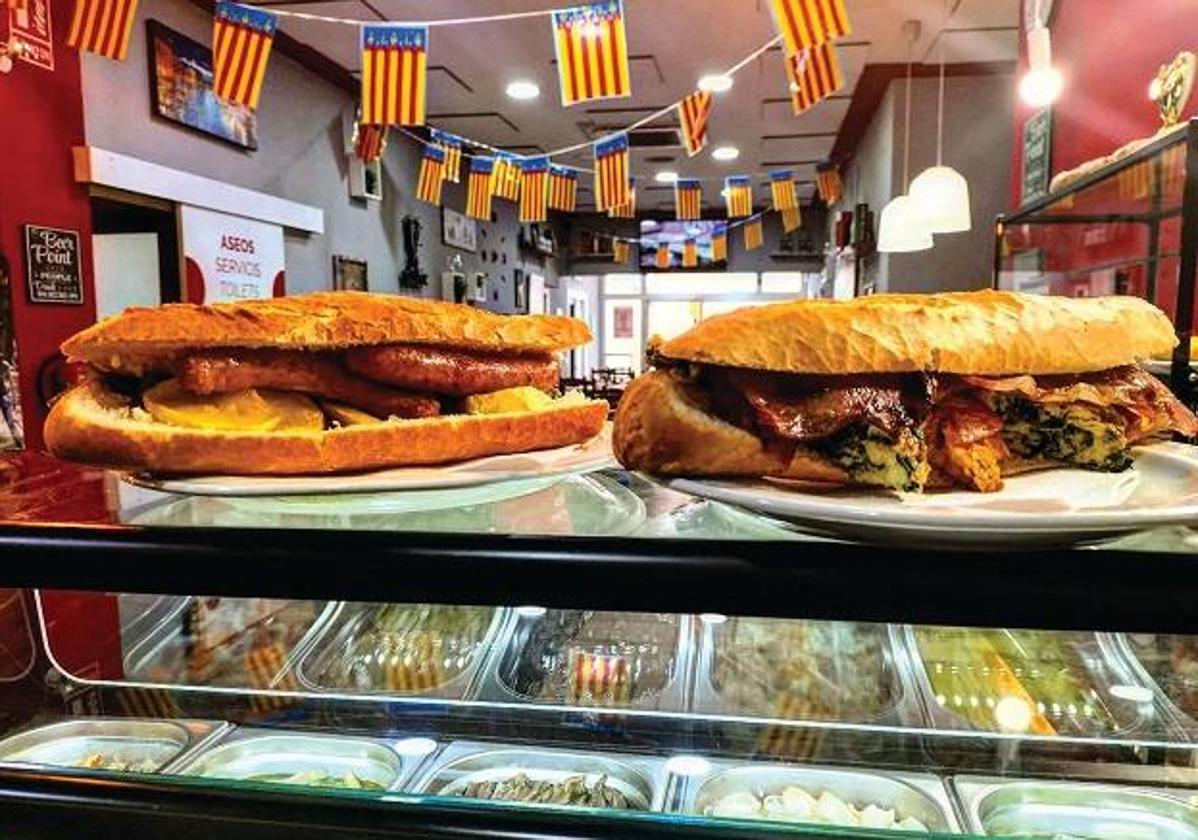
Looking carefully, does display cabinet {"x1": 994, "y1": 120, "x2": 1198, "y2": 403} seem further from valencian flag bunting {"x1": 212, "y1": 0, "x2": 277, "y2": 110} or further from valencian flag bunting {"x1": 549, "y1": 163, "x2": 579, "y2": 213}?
valencian flag bunting {"x1": 549, "y1": 163, "x2": 579, "y2": 213}

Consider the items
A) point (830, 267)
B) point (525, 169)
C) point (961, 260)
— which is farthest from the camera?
point (830, 267)

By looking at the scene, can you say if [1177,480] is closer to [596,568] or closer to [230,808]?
[596,568]

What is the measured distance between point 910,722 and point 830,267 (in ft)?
40.5

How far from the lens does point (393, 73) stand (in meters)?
4.62

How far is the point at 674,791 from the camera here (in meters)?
1.32

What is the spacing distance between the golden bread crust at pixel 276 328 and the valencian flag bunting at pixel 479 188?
790 cm

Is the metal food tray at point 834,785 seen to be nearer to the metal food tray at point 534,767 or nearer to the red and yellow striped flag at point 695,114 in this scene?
the metal food tray at point 534,767

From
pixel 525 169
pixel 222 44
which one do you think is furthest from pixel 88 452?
pixel 525 169

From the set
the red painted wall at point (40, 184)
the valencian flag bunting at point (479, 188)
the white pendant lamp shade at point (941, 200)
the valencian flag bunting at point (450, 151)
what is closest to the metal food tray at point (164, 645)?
the red painted wall at point (40, 184)

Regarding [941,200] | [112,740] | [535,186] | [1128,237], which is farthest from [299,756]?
[535,186]

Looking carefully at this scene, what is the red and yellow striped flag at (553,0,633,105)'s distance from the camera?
4.32 m

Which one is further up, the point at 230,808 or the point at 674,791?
the point at 230,808

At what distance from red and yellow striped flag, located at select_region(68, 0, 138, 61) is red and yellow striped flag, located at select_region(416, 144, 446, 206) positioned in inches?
159

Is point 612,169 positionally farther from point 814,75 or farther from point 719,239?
point 719,239
